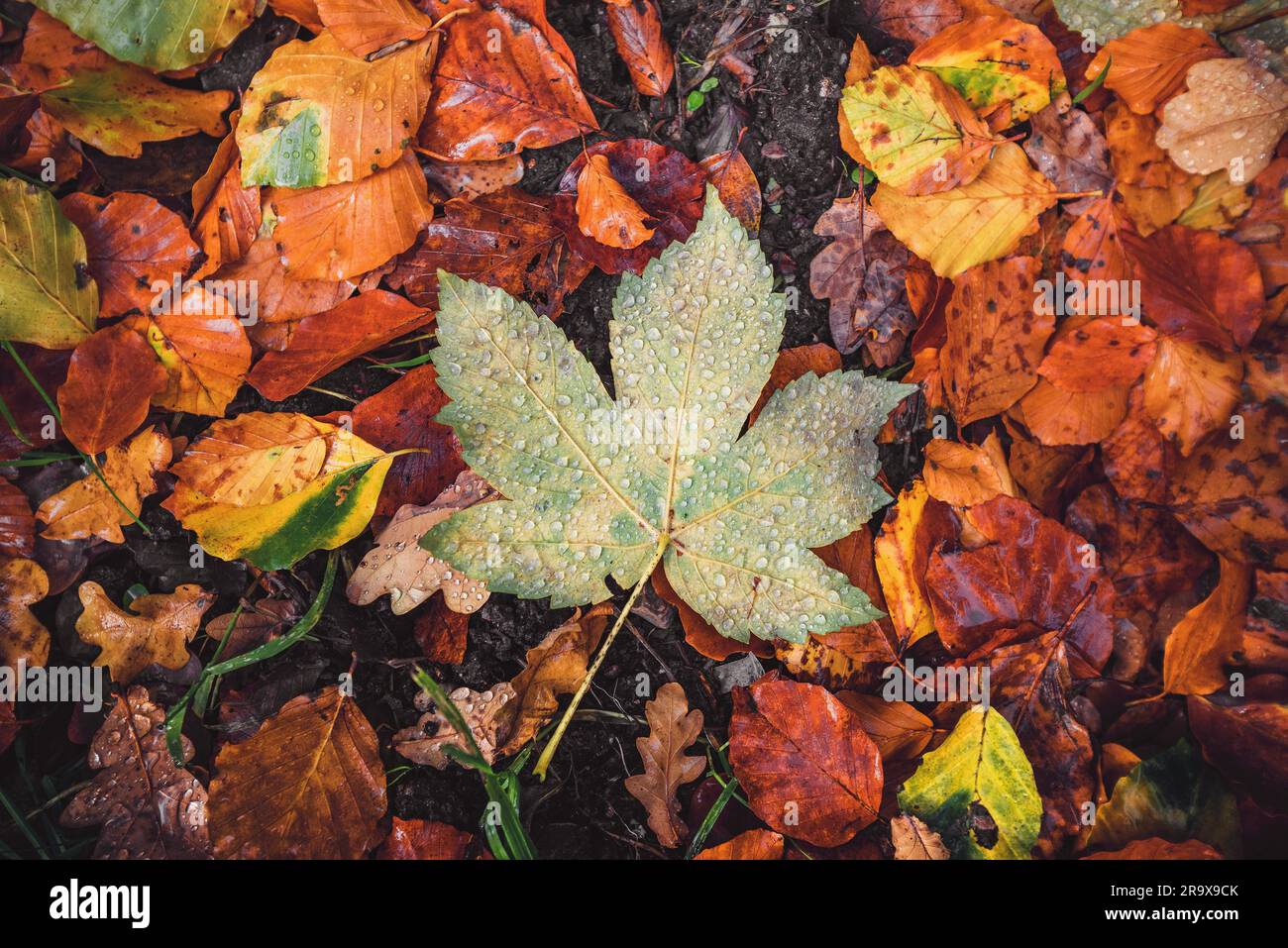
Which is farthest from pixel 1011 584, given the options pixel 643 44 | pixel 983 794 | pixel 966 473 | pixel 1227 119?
pixel 643 44

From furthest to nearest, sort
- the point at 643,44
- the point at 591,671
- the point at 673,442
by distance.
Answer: the point at 643,44, the point at 591,671, the point at 673,442

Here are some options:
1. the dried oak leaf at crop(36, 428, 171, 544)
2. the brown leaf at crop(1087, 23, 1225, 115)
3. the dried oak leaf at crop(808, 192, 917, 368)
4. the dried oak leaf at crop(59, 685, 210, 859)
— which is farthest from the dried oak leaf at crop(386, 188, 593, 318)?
the brown leaf at crop(1087, 23, 1225, 115)

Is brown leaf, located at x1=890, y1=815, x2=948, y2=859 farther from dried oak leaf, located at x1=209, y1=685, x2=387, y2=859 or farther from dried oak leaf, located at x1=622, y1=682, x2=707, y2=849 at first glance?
dried oak leaf, located at x1=209, y1=685, x2=387, y2=859

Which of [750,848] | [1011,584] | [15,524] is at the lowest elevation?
[750,848]

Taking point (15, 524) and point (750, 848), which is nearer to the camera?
point (750, 848)

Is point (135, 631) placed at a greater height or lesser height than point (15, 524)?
lesser

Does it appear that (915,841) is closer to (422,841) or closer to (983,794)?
(983,794)
